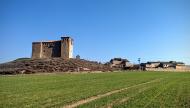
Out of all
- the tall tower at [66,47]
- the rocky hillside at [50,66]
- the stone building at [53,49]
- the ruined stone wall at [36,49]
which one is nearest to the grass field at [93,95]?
the rocky hillside at [50,66]

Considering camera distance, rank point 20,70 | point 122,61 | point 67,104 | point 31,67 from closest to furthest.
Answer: point 67,104 → point 20,70 → point 31,67 → point 122,61

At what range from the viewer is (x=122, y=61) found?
552ft

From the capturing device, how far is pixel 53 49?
119062 millimetres

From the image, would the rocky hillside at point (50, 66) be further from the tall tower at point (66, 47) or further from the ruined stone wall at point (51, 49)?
the ruined stone wall at point (51, 49)

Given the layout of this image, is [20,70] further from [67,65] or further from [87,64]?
[87,64]

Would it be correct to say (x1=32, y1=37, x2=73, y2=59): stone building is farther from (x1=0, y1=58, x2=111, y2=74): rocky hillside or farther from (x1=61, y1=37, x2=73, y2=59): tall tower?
(x1=0, y1=58, x2=111, y2=74): rocky hillside

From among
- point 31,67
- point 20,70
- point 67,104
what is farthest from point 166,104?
point 31,67

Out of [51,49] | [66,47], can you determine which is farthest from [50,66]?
[51,49]

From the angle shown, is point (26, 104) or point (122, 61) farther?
point (122, 61)

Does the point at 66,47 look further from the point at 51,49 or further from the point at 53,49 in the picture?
the point at 51,49

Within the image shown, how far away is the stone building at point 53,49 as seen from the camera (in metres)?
114

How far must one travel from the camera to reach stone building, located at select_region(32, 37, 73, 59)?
11425 cm

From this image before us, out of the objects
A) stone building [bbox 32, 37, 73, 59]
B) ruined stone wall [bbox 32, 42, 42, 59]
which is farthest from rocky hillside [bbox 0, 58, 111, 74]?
ruined stone wall [bbox 32, 42, 42, 59]

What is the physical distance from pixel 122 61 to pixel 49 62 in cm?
7604
